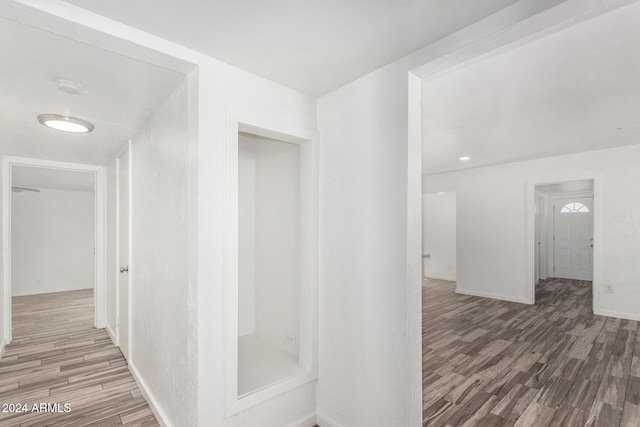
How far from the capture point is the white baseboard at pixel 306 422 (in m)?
2.10

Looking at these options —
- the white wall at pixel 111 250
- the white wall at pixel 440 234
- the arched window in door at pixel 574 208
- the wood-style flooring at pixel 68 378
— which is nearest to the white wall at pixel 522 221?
the white wall at pixel 440 234

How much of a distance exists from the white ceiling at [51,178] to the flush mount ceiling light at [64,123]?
8.20ft

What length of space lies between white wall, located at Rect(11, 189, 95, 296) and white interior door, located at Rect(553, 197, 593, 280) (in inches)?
474

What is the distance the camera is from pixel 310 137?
2.23 meters

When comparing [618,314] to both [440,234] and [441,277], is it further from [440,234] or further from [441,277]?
[440,234]

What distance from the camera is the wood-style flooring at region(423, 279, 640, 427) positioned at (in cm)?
229

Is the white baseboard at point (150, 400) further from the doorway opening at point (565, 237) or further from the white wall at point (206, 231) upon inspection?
the doorway opening at point (565, 237)

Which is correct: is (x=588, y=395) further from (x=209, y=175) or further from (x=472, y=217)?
(x=472, y=217)

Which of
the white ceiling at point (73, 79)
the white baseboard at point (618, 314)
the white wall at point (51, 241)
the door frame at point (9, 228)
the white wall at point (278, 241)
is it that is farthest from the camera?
the white wall at point (51, 241)

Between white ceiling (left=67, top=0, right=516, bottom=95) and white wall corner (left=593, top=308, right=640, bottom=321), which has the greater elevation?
white ceiling (left=67, top=0, right=516, bottom=95)

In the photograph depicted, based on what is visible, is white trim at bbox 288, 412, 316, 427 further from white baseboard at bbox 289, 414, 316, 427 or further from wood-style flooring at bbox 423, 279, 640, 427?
wood-style flooring at bbox 423, 279, 640, 427

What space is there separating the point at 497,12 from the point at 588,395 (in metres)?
3.09

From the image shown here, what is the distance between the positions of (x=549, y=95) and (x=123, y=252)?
14.7 feet

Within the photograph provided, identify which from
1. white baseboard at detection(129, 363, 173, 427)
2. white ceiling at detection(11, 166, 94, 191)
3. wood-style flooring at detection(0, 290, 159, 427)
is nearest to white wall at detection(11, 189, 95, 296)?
white ceiling at detection(11, 166, 94, 191)
